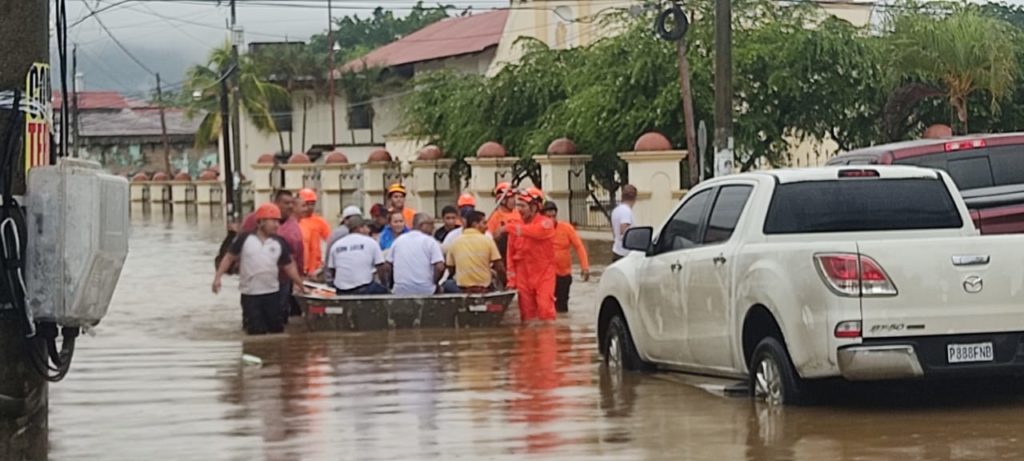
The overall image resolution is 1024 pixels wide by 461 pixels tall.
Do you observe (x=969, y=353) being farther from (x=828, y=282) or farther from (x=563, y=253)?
(x=563, y=253)

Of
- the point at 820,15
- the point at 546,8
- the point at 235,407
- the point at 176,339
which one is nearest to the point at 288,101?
the point at 546,8

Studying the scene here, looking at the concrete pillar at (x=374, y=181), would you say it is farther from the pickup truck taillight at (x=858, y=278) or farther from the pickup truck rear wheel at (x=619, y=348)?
the pickup truck taillight at (x=858, y=278)

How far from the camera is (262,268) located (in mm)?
18719

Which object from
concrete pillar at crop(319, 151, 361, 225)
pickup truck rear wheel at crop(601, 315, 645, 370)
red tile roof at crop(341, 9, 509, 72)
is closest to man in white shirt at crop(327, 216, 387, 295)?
pickup truck rear wheel at crop(601, 315, 645, 370)

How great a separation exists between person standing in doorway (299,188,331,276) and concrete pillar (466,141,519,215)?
24176mm

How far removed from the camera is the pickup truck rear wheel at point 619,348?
14.0m

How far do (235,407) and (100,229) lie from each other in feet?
17.8

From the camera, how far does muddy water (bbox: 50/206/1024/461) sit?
9.95 metres

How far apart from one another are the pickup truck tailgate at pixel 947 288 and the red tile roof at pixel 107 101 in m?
112

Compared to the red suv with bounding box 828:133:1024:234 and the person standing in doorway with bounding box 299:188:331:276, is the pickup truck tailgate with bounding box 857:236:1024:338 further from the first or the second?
the person standing in doorway with bounding box 299:188:331:276

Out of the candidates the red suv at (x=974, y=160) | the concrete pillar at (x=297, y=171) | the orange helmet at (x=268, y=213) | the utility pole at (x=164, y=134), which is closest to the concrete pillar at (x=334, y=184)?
the concrete pillar at (x=297, y=171)

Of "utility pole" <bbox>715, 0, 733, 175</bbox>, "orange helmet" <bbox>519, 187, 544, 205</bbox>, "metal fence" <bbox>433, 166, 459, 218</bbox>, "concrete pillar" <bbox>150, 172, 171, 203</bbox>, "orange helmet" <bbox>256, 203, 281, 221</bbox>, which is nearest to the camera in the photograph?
"orange helmet" <bbox>256, 203, 281, 221</bbox>

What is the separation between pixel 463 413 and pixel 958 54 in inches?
1142

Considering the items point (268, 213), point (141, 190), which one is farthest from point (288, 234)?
point (141, 190)
